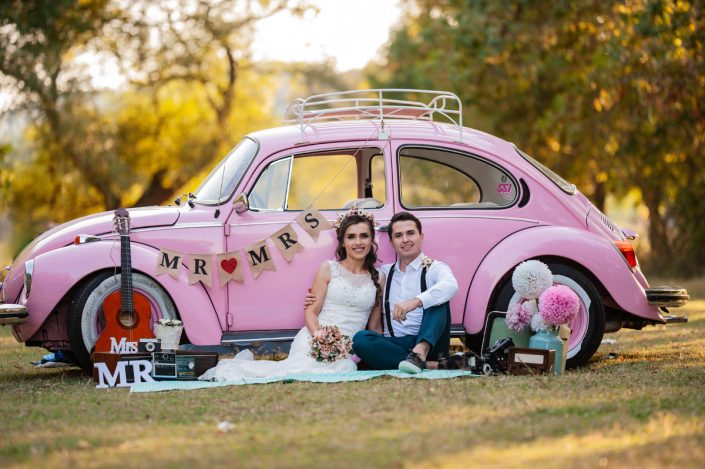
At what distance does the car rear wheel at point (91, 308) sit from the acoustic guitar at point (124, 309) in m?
0.06

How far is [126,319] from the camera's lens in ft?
24.5

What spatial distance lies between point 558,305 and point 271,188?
2387 mm

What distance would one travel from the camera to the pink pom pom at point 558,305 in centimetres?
711

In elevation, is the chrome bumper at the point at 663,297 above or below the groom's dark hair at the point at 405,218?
below

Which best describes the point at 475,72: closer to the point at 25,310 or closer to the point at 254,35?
the point at 254,35

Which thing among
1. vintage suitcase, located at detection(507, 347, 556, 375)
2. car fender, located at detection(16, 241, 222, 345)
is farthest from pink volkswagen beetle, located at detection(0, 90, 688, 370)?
vintage suitcase, located at detection(507, 347, 556, 375)

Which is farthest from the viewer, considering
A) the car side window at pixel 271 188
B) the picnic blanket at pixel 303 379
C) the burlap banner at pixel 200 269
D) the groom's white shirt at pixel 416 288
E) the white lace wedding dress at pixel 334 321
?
the car side window at pixel 271 188

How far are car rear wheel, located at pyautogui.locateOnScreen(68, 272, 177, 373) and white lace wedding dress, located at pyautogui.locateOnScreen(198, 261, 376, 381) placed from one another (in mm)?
846

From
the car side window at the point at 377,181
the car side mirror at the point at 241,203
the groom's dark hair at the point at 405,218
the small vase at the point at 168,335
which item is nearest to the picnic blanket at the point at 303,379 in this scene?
Answer: the small vase at the point at 168,335

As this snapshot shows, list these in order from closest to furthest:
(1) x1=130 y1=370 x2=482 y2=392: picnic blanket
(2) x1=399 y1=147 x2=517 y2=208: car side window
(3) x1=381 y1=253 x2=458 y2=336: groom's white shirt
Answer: (1) x1=130 y1=370 x2=482 y2=392: picnic blanket → (3) x1=381 y1=253 x2=458 y2=336: groom's white shirt → (2) x1=399 y1=147 x2=517 y2=208: car side window

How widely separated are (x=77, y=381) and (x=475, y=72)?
14403mm

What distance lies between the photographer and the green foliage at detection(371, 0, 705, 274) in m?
14.3

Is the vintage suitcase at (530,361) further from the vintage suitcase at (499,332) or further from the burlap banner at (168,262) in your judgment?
the burlap banner at (168,262)

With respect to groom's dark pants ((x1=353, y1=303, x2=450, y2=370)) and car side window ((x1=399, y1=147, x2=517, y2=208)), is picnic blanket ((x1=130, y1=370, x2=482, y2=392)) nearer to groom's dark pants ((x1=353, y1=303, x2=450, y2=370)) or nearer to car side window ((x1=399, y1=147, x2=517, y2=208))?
groom's dark pants ((x1=353, y1=303, x2=450, y2=370))
